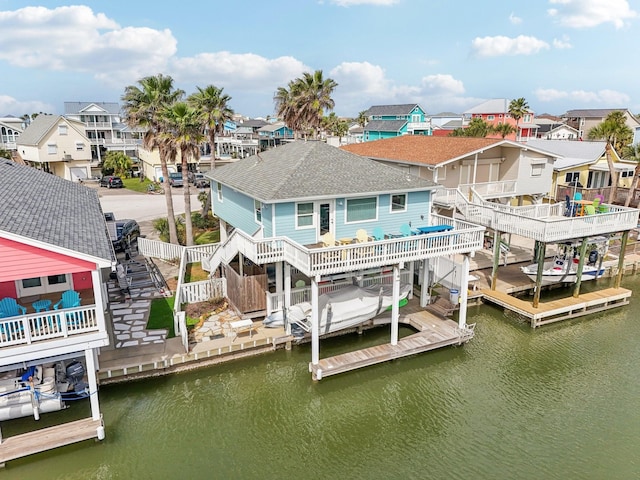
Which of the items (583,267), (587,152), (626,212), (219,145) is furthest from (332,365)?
(219,145)

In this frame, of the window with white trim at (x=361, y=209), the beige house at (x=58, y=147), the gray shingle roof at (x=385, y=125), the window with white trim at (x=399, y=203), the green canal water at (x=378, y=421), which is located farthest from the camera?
the gray shingle roof at (x=385, y=125)

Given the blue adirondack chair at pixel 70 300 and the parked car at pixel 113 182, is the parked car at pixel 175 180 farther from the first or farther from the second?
the blue adirondack chair at pixel 70 300

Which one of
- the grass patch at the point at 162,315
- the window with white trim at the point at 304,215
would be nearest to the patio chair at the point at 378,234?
the window with white trim at the point at 304,215

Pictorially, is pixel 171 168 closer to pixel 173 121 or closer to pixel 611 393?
pixel 173 121

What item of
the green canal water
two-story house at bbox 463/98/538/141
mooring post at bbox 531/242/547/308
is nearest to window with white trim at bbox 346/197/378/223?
the green canal water

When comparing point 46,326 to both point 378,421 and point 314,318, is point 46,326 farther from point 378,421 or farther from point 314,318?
point 378,421

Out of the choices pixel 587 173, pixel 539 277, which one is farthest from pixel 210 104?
pixel 587 173
